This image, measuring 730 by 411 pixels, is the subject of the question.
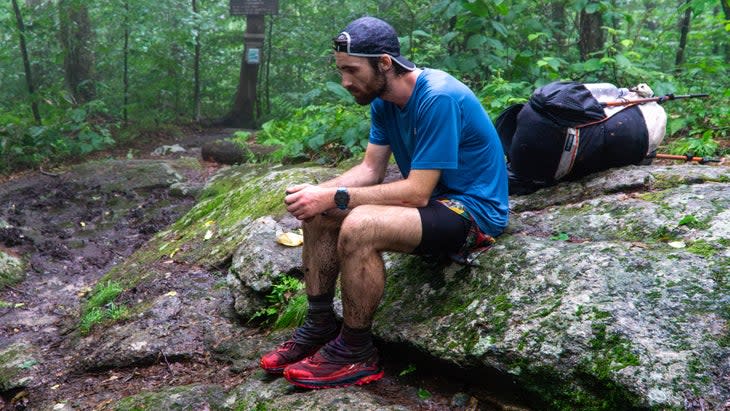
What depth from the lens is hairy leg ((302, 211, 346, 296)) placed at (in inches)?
136

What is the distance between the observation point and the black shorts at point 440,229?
10.5 feet

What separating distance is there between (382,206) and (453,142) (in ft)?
1.64

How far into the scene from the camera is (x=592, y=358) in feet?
9.07

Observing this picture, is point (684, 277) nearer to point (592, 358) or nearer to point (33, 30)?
point (592, 358)

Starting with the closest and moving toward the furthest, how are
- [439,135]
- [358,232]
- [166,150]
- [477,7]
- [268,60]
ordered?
1. [358,232]
2. [439,135]
3. [477,7]
4. [166,150]
5. [268,60]

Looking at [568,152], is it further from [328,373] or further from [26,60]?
[26,60]

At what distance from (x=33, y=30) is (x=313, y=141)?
686 centimetres

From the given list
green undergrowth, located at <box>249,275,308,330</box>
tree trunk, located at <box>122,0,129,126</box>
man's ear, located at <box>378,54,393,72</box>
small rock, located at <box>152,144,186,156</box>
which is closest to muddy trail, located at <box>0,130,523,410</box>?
green undergrowth, located at <box>249,275,308,330</box>

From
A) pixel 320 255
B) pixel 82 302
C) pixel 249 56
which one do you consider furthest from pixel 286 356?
pixel 249 56

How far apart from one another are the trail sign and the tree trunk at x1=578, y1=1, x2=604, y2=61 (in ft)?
24.4

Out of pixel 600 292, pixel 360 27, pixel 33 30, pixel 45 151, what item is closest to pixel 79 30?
pixel 33 30

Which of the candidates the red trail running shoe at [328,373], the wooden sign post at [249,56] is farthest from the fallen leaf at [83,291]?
the wooden sign post at [249,56]

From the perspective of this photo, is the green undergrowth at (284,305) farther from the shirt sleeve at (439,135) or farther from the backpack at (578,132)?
the backpack at (578,132)

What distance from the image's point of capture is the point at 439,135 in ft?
10.4
